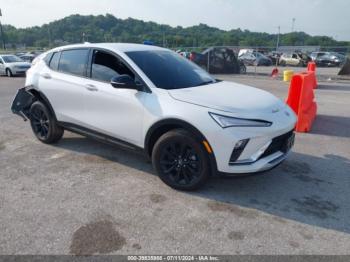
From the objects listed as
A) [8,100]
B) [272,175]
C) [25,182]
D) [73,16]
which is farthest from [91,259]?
Result: [73,16]

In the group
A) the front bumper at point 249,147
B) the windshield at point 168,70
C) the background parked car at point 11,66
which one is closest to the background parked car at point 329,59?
the background parked car at point 11,66

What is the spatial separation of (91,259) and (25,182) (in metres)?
1.92

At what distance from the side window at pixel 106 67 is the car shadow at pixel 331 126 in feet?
13.9

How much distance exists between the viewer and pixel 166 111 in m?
3.64

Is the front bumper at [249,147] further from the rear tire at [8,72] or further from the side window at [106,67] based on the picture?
the rear tire at [8,72]

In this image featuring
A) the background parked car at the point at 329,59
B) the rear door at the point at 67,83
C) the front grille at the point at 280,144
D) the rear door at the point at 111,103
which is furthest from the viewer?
the background parked car at the point at 329,59

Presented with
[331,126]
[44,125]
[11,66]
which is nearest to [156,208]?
[44,125]

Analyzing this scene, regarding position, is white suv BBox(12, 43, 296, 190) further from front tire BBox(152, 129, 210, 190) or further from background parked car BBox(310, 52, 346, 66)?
background parked car BBox(310, 52, 346, 66)

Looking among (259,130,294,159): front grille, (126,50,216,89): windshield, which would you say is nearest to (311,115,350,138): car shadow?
(259,130,294,159): front grille

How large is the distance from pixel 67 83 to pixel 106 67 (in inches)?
31.8

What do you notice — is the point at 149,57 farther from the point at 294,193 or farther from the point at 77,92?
the point at 294,193

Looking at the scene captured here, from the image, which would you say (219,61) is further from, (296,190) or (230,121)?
(230,121)

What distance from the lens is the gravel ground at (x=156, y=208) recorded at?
2.86 meters

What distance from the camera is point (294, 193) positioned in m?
3.79
